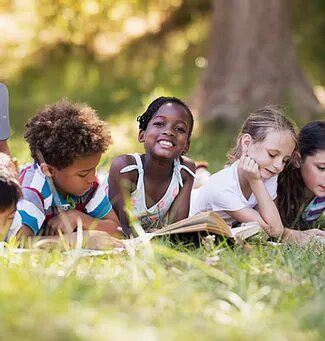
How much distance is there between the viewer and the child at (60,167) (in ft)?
14.7

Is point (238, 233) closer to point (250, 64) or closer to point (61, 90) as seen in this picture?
point (250, 64)

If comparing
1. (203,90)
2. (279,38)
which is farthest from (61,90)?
(279,38)

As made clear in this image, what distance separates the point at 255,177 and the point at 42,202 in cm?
123

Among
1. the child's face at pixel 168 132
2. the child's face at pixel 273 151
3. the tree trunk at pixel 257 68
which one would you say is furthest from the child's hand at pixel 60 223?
the tree trunk at pixel 257 68

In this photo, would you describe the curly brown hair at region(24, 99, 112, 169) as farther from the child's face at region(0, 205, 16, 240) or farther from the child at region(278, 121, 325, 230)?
the child at region(278, 121, 325, 230)

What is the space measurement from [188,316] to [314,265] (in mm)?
1081

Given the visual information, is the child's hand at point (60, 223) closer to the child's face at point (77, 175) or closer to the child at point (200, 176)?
the child's face at point (77, 175)

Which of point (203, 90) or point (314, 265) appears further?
point (203, 90)

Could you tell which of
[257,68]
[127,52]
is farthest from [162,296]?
[127,52]

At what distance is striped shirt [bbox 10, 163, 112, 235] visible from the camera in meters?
4.44

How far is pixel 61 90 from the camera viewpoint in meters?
12.9

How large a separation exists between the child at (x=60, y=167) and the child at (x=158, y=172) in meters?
0.37

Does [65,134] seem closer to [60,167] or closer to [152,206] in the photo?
[60,167]

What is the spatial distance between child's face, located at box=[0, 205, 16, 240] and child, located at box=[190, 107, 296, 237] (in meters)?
1.39
